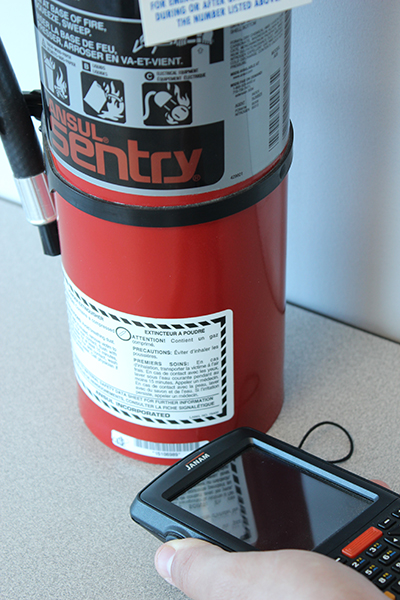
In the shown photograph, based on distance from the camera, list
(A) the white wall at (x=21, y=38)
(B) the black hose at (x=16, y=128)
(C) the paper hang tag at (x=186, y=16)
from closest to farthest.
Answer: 1. (C) the paper hang tag at (x=186, y=16)
2. (B) the black hose at (x=16, y=128)
3. (A) the white wall at (x=21, y=38)

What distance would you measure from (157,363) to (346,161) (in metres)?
0.24

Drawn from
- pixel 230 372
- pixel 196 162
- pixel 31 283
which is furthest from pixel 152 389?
pixel 31 283

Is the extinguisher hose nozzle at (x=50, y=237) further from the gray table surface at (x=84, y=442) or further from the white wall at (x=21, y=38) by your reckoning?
the white wall at (x=21, y=38)

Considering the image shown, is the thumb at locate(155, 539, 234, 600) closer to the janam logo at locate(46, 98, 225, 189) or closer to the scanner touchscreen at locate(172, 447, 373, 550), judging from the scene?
the scanner touchscreen at locate(172, 447, 373, 550)

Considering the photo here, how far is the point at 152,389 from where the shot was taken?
1.43 feet

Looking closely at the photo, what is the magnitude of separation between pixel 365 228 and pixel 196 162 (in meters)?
0.24

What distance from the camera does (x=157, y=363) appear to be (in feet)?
1.39

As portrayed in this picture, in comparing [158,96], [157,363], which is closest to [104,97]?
[158,96]

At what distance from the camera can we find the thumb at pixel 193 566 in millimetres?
336

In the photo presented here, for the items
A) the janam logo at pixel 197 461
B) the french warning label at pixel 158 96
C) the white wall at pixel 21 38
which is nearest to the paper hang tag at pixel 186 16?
the french warning label at pixel 158 96

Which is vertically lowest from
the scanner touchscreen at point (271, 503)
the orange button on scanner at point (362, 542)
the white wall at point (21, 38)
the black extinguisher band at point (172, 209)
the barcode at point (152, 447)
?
the barcode at point (152, 447)

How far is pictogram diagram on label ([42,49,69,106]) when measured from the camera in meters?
0.35

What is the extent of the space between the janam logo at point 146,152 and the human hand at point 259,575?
0.20 m

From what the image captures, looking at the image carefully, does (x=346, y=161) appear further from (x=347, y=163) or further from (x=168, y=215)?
(x=168, y=215)
